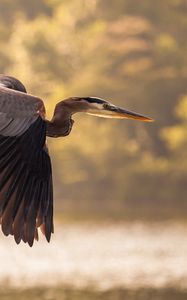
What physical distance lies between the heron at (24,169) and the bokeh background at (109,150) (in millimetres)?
18986

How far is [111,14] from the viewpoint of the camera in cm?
5681

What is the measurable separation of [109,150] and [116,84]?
11.9 ft

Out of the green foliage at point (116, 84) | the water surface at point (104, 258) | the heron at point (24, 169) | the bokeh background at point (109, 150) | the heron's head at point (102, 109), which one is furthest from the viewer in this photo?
the green foliage at point (116, 84)

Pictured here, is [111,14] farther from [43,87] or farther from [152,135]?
[152,135]

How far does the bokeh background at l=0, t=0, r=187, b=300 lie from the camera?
98.7 ft

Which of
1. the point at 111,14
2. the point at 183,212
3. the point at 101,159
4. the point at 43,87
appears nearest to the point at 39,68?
the point at 43,87

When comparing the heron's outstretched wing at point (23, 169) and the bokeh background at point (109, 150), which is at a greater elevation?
the bokeh background at point (109, 150)

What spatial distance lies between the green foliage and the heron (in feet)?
130

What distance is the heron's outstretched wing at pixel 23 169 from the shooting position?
271 inches

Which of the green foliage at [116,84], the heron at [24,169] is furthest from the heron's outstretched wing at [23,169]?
the green foliage at [116,84]

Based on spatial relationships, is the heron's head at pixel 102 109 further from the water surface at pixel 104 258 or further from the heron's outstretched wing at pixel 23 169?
the water surface at pixel 104 258

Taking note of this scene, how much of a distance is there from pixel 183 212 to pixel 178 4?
13.2m

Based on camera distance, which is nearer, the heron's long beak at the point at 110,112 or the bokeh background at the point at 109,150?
the heron's long beak at the point at 110,112

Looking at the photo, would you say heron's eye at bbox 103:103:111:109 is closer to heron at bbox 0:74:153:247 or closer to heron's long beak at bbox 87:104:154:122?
heron's long beak at bbox 87:104:154:122
